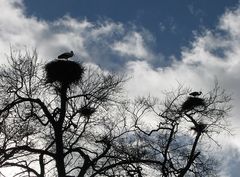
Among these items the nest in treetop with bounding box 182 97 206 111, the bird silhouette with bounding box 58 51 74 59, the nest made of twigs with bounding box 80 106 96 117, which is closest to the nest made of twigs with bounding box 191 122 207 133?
the nest in treetop with bounding box 182 97 206 111

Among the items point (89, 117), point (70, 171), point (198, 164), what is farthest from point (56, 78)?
point (198, 164)

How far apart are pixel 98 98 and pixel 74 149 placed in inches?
89.8

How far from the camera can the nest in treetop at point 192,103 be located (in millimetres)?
18172

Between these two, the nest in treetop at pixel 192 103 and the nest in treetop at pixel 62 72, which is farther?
the nest in treetop at pixel 192 103

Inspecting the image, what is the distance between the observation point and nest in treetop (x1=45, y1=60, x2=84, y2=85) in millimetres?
15659

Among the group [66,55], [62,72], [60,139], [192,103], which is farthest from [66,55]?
[192,103]

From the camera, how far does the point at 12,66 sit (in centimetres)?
1536

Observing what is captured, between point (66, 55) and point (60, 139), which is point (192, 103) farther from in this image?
point (60, 139)

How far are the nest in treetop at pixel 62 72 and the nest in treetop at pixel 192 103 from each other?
479cm

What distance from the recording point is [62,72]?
15.7m

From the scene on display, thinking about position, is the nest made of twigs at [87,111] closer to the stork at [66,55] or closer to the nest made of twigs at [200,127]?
the stork at [66,55]

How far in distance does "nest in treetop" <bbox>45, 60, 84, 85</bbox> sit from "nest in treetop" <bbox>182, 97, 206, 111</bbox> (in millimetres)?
4791

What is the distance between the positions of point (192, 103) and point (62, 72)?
225 inches

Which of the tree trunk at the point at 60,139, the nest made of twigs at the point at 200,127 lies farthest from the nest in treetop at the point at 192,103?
the tree trunk at the point at 60,139
